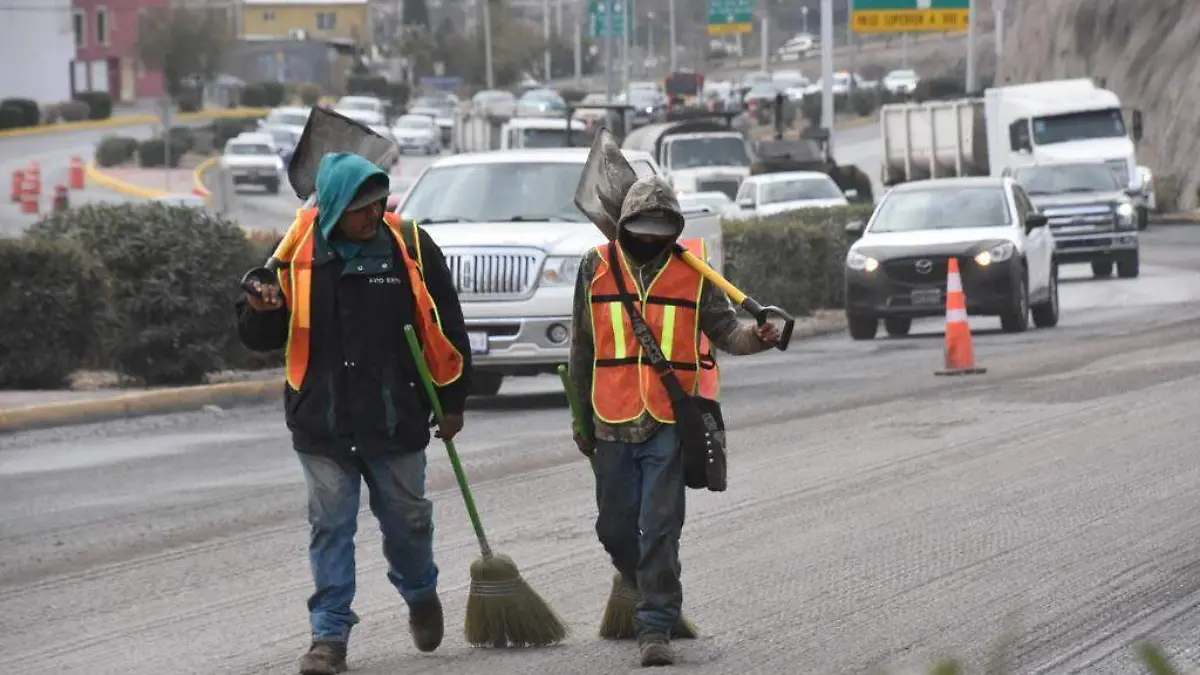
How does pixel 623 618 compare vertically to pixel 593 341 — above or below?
below

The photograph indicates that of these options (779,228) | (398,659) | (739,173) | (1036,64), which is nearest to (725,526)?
(398,659)

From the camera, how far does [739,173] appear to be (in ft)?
155

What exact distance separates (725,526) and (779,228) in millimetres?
15683

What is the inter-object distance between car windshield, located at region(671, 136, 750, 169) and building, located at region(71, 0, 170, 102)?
65.1 metres

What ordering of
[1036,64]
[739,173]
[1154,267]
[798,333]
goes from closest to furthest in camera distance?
1. [798,333]
2. [1154,267]
3. [739,173]
4. [1036,64]

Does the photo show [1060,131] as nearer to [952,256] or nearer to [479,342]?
[952,256]

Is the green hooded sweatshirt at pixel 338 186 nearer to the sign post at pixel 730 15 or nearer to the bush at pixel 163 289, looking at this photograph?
the bush at pixel 163 289

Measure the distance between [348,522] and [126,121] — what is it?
90.4 m

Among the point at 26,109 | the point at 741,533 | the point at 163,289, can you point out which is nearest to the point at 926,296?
the point at 163,289

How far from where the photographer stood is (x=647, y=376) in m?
7.35

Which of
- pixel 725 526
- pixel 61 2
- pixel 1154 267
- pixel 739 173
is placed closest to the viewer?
pixel 725 526

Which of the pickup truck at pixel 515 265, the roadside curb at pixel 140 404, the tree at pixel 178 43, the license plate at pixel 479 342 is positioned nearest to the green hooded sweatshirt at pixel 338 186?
the pickup truck at pixel 515 265

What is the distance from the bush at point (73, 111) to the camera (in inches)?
3661

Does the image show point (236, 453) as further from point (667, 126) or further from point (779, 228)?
point (667, 126)
